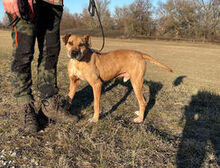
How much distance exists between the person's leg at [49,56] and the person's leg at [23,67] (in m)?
0.26

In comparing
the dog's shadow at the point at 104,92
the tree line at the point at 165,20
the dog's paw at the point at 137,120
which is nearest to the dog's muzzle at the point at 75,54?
the dog's shadow at the point at 104,92

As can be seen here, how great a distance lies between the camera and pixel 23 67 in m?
2.60

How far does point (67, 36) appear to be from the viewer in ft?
11.7

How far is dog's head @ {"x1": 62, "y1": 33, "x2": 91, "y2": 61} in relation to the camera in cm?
322

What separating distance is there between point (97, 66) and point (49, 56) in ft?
3.15

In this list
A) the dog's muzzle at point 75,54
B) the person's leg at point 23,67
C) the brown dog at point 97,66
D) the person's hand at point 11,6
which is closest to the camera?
the person's hand at point 11,6

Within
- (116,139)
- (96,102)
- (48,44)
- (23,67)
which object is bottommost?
(116,139)

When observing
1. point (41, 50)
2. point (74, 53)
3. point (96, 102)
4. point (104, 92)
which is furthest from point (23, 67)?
point (104, 92)

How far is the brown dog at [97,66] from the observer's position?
3.36m

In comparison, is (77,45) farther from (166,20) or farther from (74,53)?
(166,20)

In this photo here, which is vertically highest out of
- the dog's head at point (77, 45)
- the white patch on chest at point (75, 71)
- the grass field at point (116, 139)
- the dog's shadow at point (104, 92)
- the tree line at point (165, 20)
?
the tree line at point (165, 20)

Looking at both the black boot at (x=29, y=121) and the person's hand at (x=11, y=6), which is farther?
the black boot at (x=29, y=121)

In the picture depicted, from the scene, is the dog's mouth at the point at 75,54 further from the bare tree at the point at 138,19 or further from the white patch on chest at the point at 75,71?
the bare tree at the point at 138,19

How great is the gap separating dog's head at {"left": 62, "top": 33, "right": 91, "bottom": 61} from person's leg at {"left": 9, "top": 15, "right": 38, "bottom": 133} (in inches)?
30.1
